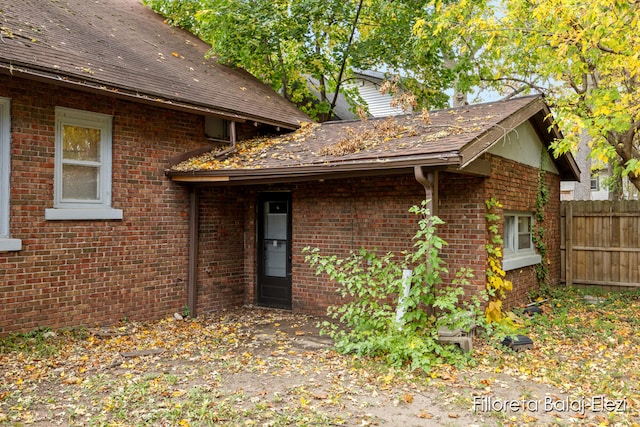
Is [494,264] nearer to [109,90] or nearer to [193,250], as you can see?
[193,250]

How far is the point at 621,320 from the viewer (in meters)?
8.63

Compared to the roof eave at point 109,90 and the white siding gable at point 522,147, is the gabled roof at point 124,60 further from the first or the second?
the white siding gable at point 522,147

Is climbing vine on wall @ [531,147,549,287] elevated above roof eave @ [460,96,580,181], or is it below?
below

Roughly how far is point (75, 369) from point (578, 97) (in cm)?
1135

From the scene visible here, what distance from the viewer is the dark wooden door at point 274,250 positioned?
31.6 ft

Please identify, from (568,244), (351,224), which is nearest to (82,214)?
(351,224)

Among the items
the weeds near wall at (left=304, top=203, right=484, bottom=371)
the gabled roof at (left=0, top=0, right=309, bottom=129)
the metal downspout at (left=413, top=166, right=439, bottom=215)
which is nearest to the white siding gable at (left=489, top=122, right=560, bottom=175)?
the metal downspout at (left=413, top=166, right=439, bottom=215)

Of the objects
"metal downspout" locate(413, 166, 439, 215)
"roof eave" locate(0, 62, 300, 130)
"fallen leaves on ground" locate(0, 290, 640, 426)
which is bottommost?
"fallen leaves on ground" locate(0, 290, 640, 426)

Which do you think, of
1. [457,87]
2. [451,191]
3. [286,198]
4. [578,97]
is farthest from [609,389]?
[457,87]

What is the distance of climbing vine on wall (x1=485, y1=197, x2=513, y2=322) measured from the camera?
25.5ft

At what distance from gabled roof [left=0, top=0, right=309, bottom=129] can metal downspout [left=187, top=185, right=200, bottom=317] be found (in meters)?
1.54

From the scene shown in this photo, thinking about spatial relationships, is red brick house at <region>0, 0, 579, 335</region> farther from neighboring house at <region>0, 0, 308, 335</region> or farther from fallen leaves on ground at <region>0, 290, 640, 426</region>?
fallen leaves on ground at <region>0, 290, 640, 426</region>

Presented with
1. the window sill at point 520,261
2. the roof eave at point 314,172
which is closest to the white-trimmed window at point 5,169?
the roof eave at point 314,172

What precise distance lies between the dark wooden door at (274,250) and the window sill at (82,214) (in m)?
2.88
